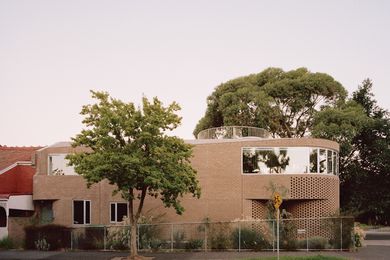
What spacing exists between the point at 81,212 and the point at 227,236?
11154 mm

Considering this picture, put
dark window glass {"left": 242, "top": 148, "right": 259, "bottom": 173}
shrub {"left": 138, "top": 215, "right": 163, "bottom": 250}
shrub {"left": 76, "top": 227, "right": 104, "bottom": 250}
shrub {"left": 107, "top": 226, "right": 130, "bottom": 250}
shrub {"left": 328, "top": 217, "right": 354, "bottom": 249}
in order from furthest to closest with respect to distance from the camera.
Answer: dark window glass {"left": 242, "top": 148, "right": 259, "bottom": 173}, shrub {"left": 76, "top": 227, "right": 104, "bottom": 250}, shrub {"left": 107, "top": 226, "right": 130, "bottom": 250}, shrub {"left": 138, "top": 215, "right": 163, "bottom": 250}, shrub {"left": 328, "top": 217, "right": 354, "bottom": 249}

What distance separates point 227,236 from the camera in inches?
1142

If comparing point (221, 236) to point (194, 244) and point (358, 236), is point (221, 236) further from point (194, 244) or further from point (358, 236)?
point (358, 236)

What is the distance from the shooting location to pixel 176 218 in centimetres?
3531

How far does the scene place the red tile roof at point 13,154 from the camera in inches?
1583

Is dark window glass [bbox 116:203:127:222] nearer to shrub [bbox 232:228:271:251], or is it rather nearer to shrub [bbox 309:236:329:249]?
shrub [bbox 232:228:271:251]

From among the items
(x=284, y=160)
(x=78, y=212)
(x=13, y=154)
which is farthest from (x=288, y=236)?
(x=13, y=154)

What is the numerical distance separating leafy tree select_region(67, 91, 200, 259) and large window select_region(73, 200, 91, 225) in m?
11.6

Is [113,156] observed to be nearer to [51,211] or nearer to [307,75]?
[51,211]

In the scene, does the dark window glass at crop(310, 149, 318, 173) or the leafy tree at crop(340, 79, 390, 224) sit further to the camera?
the leafy tree at crop(340, 79, 390, 224)

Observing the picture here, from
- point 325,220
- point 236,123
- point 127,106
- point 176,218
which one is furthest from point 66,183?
point 236,123

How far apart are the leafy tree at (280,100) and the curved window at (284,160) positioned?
19.2 meters

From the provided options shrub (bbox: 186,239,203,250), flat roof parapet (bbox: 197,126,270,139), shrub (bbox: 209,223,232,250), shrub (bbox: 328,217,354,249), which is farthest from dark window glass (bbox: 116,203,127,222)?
shrub (bbox: 328,217,354,249)

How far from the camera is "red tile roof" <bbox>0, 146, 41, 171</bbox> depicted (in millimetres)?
40219
